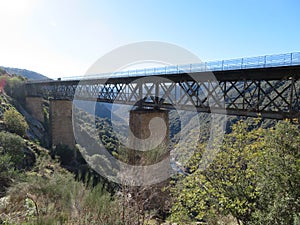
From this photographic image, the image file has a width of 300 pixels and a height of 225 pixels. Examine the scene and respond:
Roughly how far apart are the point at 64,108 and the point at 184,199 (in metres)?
24.9

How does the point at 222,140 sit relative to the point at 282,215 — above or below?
above

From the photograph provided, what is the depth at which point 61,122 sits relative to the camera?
28531mm

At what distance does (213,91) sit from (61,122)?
23.9 meters

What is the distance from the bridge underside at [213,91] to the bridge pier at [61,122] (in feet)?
35.3

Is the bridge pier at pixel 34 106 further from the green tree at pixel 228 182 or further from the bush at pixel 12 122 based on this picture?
the green tree at pixel 228 182

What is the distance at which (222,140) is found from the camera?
21.9 feet

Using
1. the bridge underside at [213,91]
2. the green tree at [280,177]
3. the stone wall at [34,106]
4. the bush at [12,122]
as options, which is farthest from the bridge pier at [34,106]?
the green tree at [280,177]

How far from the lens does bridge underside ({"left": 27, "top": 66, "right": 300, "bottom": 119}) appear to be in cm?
815

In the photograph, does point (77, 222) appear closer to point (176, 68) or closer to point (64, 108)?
point (176, 68)

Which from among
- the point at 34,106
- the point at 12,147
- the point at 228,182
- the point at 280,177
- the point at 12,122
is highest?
the point at 34,106

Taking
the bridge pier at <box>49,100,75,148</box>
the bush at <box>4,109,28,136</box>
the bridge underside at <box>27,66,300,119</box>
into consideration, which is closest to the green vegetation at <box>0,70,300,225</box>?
the bridge underside at <box>27,66,300,119</box>

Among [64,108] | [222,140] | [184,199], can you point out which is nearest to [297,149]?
[222,140]

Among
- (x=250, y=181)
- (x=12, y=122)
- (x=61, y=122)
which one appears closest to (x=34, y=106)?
(x=61, y=122)

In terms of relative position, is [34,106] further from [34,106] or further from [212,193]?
[212,193]
